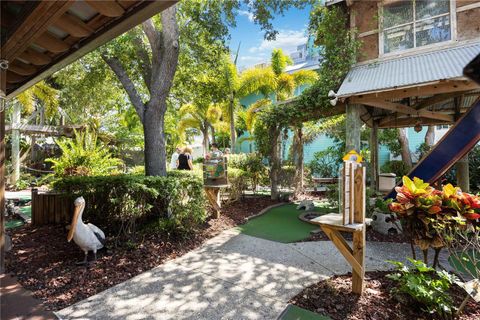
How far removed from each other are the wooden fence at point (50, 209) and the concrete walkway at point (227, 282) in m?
3.84

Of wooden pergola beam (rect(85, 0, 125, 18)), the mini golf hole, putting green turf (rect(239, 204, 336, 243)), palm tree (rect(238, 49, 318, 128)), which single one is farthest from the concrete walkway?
palm tree (rect(238, 49, 318, 128))

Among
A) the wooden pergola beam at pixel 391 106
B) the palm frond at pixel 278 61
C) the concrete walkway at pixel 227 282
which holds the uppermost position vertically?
the palm frond at pixel 278 61

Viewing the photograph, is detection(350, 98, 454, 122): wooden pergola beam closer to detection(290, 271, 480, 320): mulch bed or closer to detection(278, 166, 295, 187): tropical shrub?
detection(278, 166, 295, 187): tropical shrub

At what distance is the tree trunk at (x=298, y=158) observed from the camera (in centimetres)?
1051

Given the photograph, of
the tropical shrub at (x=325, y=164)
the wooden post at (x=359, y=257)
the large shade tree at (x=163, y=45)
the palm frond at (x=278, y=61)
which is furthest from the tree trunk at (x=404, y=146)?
the wooden post at (x=359, y=257)

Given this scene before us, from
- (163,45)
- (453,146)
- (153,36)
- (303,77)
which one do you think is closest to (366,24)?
(453,146)

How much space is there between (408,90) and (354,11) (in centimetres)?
372

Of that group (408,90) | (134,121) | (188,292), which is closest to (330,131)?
(408,90)

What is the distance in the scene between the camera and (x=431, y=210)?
119 inches

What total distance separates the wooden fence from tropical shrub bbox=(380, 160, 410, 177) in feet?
44.8

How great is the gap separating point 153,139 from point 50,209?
324cm

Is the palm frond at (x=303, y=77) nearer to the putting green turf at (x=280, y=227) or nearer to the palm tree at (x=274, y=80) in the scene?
the palm tree at (x=274, y=80)

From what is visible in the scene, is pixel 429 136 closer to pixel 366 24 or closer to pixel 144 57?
pixel 366 24

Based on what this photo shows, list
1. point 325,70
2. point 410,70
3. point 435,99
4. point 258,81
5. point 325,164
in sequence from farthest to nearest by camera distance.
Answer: point 258,81 → point 325,164 → point 325,70 → point 435,99 → point 410,70
